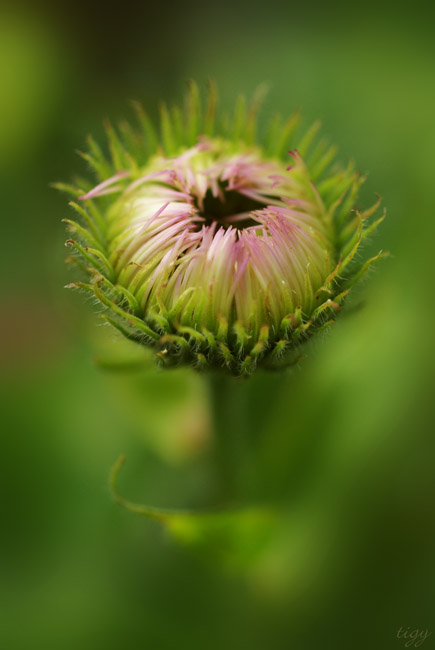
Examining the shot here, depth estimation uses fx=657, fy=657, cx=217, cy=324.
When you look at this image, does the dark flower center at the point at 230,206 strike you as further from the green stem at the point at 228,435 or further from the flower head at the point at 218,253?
the green stem at the point at 228,435

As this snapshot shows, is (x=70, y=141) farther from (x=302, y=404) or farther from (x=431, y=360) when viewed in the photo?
(x=431, y=360)

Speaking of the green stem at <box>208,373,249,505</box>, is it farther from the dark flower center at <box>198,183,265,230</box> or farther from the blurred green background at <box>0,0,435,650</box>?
the dark flower center at <box>198,183,265,230</box>

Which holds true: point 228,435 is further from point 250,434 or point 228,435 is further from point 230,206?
point 230,206

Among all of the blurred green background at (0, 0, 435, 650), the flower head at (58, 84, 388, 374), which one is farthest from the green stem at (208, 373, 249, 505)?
the flower head at (58, 84, 388, 374)

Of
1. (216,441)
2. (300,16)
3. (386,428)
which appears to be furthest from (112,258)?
(300,16)

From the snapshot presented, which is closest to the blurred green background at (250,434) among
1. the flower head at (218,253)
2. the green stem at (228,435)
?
the green stem at (228,435)

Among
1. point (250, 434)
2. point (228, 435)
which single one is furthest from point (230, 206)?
point (250, 434)
